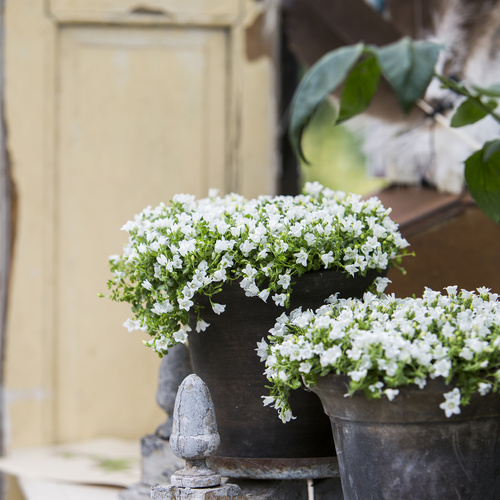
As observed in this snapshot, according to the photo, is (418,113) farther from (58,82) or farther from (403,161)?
(58,82)

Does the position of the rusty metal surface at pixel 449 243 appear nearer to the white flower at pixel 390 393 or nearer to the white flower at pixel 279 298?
the white flower at pixel 279 298

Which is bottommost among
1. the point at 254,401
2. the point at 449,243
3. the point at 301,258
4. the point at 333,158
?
the point at 254,401

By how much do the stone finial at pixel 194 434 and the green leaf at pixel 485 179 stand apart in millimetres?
582

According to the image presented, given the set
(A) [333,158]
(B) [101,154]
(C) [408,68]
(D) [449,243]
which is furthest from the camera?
(A) [333,158]

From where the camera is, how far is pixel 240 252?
116cm

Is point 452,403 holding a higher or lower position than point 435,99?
lower

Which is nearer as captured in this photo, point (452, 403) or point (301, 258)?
point (452, 403)

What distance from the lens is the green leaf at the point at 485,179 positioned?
50.1 inches

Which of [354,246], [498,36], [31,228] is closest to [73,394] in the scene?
[31,228]

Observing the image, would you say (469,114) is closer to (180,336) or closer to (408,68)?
(408,68)

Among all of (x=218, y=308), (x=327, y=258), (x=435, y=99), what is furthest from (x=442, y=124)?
(x=218, y=308)

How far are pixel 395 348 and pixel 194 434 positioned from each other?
14.1 inches

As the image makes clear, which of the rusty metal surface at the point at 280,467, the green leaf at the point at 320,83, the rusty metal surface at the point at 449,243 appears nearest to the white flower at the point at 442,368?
the rusty metal surface at the point at 280,467

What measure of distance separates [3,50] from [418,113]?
1370 mm
